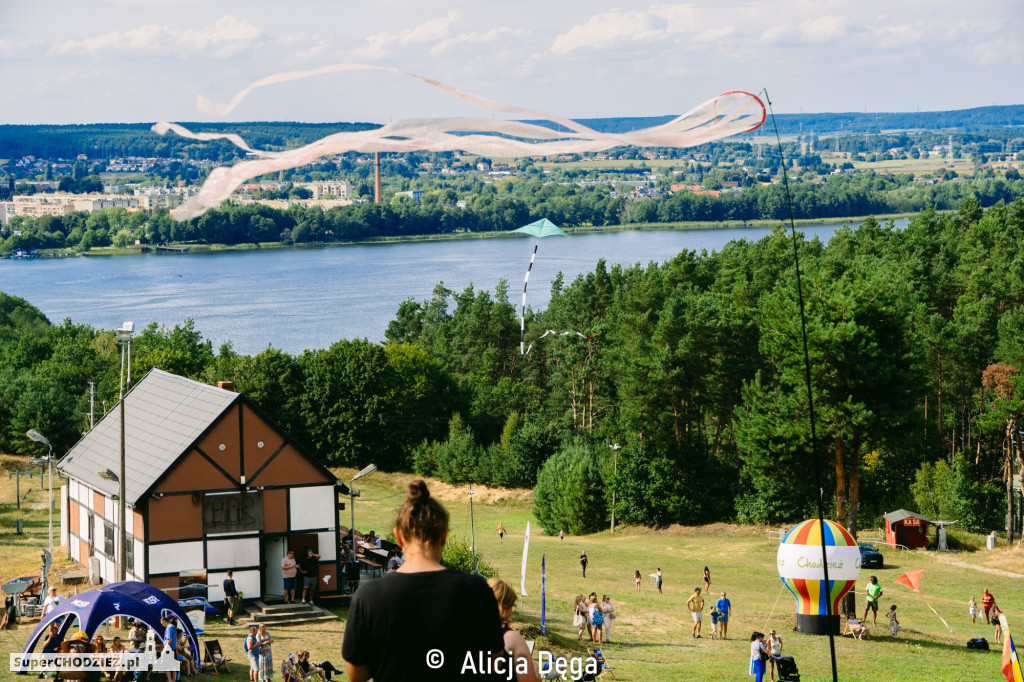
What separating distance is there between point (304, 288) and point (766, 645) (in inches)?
4823

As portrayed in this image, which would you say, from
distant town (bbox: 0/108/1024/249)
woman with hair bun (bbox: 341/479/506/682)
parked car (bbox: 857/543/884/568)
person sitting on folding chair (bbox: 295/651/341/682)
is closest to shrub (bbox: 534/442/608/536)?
parked car (bbox: 857/543/884/568)

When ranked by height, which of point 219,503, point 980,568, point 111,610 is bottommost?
point 980,568

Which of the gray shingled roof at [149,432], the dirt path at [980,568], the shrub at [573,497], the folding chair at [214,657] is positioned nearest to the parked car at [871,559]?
the dirt path at [980,568]

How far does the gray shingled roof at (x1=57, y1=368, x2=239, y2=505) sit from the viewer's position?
83.6 ft

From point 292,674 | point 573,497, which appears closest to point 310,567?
point 292,674

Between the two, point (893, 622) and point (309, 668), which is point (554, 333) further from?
point (309, 668)

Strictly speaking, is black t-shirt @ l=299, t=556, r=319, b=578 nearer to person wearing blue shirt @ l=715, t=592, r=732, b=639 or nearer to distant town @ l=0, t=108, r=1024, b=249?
person wearing blue shirt @ l=715, t=592, r=732, b=639

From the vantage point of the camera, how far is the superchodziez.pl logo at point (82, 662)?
51.6ft

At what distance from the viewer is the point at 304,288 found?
138 m

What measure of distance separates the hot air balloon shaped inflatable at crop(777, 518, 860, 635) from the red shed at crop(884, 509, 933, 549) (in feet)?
64.6

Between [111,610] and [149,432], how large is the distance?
35.7ft

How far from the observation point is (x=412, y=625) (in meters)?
3.88

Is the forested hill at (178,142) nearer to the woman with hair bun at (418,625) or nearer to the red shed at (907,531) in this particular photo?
the red shed at (907,531)

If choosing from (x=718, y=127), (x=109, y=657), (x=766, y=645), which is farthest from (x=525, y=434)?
(x=718, y=127)
